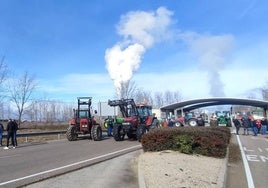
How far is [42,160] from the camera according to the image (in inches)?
604

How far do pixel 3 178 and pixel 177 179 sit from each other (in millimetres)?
5019

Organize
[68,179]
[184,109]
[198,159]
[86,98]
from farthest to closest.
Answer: [184,109]
[86,98]
[198,159]
[68,179]

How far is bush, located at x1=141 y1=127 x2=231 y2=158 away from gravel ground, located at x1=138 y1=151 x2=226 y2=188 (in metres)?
0.59

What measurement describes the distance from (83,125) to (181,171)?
1780 centimetres

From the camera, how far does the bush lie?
14930mm

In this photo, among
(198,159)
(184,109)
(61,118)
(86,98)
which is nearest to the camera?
(198,159)

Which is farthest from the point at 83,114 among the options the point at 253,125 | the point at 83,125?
the point at 253,125

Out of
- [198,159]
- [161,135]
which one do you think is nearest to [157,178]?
[198,159]

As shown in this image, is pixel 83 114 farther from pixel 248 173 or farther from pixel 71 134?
pixel 248 173

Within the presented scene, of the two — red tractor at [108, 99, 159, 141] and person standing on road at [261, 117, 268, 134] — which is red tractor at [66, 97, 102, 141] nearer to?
red tractor at [108, 99, 159, 141]

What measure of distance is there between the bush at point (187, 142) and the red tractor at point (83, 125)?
38.6 feet

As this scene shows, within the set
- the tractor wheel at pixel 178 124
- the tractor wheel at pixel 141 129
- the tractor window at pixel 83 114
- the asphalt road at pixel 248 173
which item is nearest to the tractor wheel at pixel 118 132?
the tractor wheel at pixel 141 129

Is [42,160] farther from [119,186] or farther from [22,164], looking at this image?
[119,186]

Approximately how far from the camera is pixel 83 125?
28000mm
